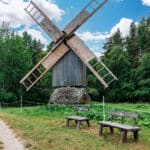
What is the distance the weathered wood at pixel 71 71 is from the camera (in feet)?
78.0

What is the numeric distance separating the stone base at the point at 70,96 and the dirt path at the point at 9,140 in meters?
8.28

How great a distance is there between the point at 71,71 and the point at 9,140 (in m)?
12.0

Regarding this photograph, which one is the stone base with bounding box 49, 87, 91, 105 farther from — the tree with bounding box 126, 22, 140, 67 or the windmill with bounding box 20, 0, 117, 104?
the tree with bounding box 126, 22, 140, 67

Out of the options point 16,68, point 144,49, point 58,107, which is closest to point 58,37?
point 58,107

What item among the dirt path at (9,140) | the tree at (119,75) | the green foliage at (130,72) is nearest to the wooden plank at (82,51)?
the dirt path at (9,140)

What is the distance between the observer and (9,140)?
12.3 metres

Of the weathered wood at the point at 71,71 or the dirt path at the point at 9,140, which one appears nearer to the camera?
the dirt path at the point at 9,140

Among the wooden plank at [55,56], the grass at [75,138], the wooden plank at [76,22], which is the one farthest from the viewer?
the wooden plank at [55,56]

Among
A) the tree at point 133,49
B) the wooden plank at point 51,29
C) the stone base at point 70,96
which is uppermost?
the tree at point 133,49

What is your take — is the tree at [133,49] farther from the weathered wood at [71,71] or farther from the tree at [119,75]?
the weathered wood at [71,71]

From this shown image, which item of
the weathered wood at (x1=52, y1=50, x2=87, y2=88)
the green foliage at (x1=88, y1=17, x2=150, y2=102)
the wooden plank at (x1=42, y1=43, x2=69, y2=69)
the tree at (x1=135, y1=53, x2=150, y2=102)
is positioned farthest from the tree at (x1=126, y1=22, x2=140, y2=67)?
the wooden plank at (x1=42, y1=43, x2=69, y2=69)

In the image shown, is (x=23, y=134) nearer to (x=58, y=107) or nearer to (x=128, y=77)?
(x=58, y=107)

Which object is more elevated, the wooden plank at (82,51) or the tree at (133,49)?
the tree at (133,49)

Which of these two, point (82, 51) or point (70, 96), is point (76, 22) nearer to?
point (82, 51)
